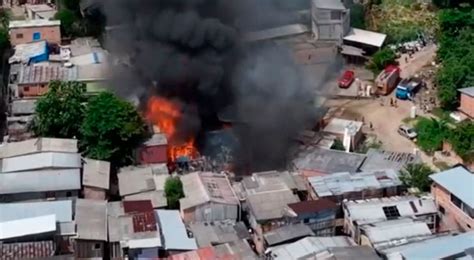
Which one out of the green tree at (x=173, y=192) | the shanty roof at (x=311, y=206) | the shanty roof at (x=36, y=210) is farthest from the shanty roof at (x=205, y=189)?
the shanty roof at (x=36, y=210)

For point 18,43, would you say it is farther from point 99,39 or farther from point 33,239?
point 33,239

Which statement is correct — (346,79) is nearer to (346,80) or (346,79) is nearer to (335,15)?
(346,80)

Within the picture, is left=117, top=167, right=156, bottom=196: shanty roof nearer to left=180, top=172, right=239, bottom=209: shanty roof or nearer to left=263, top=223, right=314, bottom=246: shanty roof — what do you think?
left=180, top=172, right=239, bottom=209: shanty roof

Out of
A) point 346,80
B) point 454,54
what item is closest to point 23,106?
point 346,80

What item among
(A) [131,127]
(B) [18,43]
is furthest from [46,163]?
(B) [18,43]

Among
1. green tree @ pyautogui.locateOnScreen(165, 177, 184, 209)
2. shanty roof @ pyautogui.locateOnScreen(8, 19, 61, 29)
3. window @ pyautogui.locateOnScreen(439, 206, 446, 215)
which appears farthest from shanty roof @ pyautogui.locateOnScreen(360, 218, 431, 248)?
shanty roof @ pyautogui.locateOnScreen(8, 19, 61, 29)

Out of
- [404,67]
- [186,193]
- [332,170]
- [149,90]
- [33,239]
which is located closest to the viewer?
[33,239]
